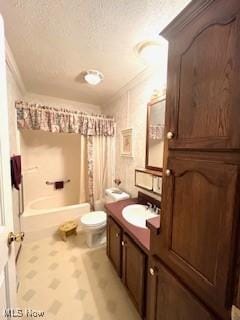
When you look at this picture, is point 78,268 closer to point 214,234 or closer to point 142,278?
point 142,278

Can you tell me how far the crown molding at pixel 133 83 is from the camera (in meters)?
1.82

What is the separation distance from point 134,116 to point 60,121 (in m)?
1.10

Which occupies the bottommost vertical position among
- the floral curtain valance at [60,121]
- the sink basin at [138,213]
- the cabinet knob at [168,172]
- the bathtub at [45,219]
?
the bathtub at [45,219]

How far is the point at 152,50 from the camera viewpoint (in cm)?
139

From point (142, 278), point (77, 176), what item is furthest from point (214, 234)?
point (77, 176)

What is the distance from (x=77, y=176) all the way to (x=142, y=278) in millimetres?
2554

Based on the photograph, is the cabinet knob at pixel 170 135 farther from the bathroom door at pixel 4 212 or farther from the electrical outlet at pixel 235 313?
the bathroom door at pixel 4 212

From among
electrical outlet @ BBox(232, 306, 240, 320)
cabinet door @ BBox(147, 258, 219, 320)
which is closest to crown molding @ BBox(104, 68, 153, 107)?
cabinet door @ BBox(147, 258, 219, 320)

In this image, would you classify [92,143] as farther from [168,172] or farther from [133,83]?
[168,172]

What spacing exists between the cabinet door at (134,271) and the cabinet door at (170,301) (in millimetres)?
162

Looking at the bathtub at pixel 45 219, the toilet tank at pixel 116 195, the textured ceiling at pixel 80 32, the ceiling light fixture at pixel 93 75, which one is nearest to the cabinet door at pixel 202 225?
the textured ceiling at pixel 80 32

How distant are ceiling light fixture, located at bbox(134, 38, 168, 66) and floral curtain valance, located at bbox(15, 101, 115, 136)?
4.11 ft

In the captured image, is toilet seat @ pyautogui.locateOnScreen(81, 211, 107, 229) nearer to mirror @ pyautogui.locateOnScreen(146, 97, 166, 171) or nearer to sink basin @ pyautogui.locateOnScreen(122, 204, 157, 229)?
sink basin @ pyautogui.locateOnScreen(122, 204, 157, 229)

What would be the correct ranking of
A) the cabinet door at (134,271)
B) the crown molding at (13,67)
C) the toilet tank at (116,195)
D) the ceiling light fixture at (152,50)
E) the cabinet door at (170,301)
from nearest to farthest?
the cabinet door at (170,301)
the cabinet door at (134,271)
the ceiling light fixture at (152,50)
the crown molding at (13,67)
the toilet tank at (116,195)
